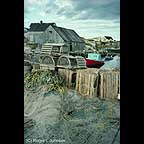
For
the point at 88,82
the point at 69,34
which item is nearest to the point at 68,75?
the point at 88,82

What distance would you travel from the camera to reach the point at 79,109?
2047 millimetres

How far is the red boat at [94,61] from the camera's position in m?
2.05

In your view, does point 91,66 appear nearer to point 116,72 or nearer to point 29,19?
point 116,72

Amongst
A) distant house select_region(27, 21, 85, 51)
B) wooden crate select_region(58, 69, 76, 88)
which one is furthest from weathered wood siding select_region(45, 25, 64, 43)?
wooden crate select_region(58, 69, 76, 88)

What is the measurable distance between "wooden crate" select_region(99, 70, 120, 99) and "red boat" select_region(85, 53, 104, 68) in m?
0.05

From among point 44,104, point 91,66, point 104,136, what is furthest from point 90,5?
point 104,136

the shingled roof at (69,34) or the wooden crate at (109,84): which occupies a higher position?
the shingled roof at (69,34)

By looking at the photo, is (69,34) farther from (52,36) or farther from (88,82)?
(88,82)

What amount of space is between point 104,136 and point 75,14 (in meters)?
0.75

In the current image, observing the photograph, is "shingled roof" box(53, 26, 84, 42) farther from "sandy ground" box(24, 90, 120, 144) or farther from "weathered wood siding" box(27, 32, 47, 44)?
"sandy ground" box(24, 90, 120, 144)

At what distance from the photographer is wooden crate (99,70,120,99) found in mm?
2025

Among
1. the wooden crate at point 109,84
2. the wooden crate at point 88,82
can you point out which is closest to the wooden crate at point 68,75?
the wooden crate at point 88,82

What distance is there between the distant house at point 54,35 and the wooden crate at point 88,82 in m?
0.15

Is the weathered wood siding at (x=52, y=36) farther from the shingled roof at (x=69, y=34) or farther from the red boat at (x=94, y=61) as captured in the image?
the red boat at (x=94, y=61)
